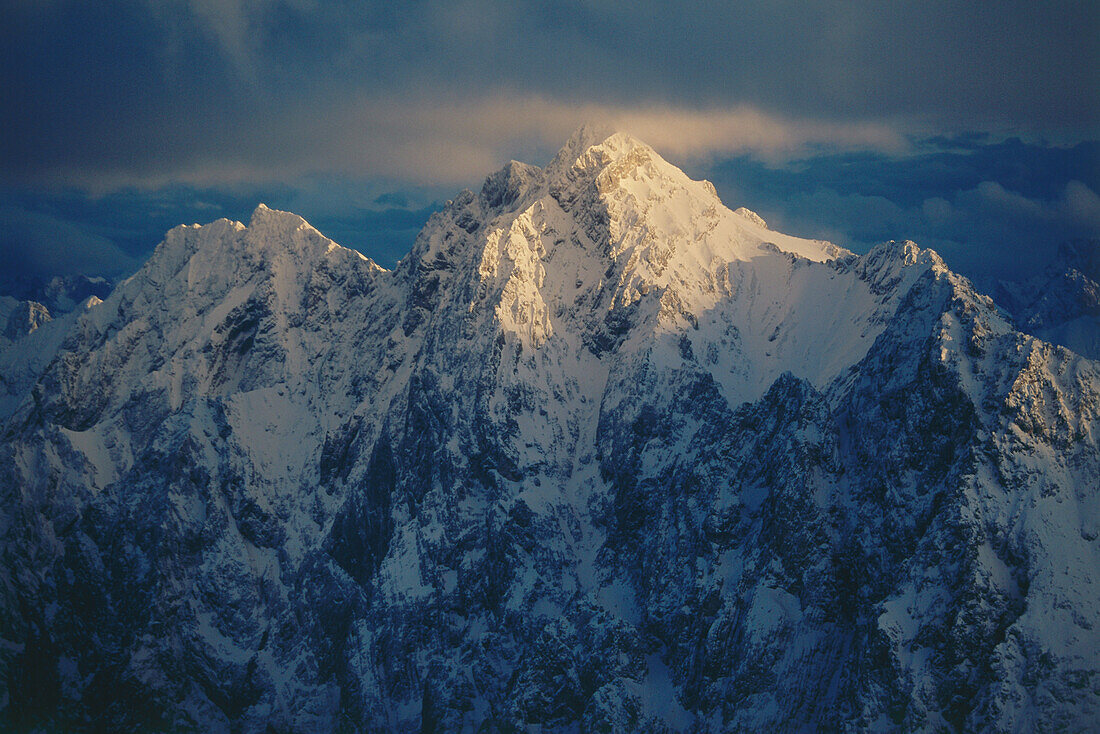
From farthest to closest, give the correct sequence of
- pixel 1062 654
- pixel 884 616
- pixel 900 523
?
pixel 900 523 → pixel 884 616 → pixel 1062 654

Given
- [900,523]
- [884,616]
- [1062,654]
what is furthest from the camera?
[900,523]

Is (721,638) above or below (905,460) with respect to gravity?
below

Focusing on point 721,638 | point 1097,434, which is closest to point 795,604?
point 721,638

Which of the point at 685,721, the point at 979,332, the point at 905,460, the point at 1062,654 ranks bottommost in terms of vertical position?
the point at 685,721

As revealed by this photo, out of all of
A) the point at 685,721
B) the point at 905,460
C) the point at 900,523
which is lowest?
the point at 685,721

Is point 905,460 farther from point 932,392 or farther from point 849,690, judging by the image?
point 849,690

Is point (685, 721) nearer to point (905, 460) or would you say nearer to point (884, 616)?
point (884, 616)

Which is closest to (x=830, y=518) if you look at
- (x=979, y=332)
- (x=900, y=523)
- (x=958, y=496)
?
(x=900, y=523)

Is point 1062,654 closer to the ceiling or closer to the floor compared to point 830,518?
closer to the floor

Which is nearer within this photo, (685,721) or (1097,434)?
(1097,434)
